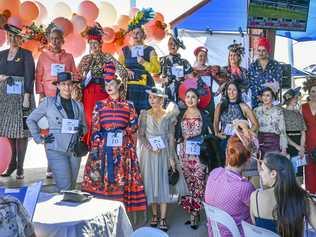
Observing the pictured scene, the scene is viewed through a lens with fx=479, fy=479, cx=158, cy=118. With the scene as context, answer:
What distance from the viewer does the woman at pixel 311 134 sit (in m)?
5.23

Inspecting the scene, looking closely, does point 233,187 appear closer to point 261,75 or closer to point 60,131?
point 60,131

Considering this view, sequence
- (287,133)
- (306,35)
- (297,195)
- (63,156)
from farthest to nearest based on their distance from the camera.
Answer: (306,35)
(287,133)
(63,156)
(297,195)

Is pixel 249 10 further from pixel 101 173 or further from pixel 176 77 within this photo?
pixel 101 173

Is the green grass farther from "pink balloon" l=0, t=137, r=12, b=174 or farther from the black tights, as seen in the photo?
"pink balloon" l=0, t=137, r=12, b=174

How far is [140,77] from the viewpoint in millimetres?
5215

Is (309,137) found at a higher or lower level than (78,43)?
lower

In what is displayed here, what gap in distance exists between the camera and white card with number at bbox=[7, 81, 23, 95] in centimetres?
473

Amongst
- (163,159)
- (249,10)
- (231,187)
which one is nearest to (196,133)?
(163,159)

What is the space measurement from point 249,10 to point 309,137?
1.65 metres

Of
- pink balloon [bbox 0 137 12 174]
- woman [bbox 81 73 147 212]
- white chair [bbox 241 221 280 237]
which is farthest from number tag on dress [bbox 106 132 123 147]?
white chair [bbox 241 221 280 237]

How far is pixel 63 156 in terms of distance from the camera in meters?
4.16

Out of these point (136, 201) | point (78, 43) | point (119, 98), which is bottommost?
point (136, 201)

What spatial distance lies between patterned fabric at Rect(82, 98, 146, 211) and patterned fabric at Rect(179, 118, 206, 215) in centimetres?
55

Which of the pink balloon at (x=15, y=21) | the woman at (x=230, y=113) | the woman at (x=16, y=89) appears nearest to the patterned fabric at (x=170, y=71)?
the woman at (x=230, y=113)
